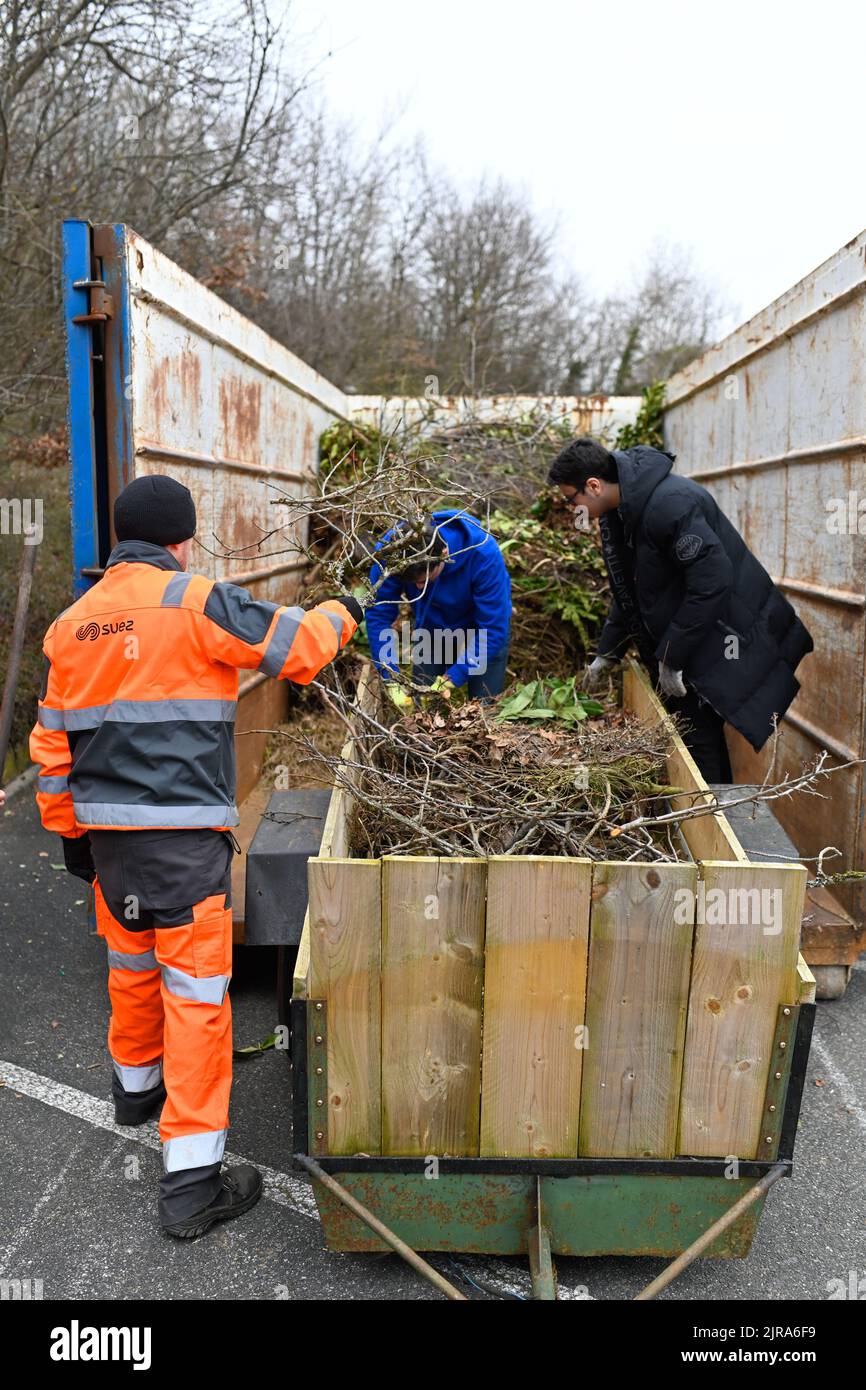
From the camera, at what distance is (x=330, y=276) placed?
15.6 metres

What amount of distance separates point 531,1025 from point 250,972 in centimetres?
220

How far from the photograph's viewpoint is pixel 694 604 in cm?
409

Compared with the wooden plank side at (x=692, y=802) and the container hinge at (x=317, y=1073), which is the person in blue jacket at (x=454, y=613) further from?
the container hinge at (x=317, y=1073)

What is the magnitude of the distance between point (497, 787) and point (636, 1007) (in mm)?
1016

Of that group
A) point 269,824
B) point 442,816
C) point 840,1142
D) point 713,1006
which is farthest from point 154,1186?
point 840,1142

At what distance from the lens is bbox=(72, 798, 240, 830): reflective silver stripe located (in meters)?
2.66

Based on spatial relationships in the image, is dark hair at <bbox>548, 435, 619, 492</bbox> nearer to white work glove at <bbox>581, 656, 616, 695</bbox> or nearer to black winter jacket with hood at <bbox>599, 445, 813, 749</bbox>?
black winter jacket with hood at <bbox>599, 445, 813, 749</bbox>

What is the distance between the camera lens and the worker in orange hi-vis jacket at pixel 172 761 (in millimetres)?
2648

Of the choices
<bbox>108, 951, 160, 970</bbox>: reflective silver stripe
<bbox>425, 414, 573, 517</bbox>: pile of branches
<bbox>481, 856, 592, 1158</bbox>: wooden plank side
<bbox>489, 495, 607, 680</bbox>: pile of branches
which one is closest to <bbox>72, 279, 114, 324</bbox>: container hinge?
<bbox>108, 951, 160, 970</bbox>: reflective silver stripe

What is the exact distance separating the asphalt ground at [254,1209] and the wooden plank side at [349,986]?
495 millimetres

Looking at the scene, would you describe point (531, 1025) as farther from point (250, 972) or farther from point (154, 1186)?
point (250, 972)
